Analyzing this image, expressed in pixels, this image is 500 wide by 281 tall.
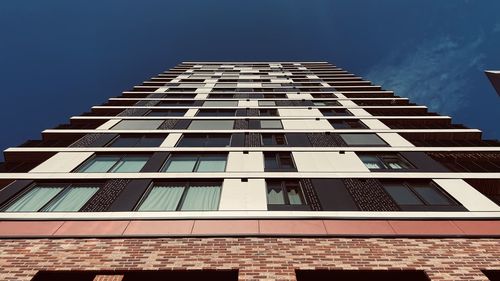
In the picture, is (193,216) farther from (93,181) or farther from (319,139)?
(319,139)

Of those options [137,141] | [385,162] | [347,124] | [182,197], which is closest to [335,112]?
[347,124]

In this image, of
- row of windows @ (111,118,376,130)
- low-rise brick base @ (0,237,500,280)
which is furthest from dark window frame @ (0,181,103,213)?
row of windows @ (111,118,376,130)

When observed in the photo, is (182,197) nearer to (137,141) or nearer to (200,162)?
(200,162)

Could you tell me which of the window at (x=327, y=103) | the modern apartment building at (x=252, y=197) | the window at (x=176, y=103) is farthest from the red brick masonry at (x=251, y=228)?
the window at (x=176, y=103)

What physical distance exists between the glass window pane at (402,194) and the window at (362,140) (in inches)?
162

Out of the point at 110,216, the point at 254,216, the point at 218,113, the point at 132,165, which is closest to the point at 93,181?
the point at 132,165

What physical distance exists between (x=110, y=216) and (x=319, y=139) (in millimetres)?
10549

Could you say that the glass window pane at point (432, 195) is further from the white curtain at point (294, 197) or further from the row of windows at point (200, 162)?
the white curtain at point (294, 197)

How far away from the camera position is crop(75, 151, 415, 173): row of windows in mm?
13633

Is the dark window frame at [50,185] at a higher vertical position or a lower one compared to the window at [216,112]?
lower

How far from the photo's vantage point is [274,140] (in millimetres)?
16609

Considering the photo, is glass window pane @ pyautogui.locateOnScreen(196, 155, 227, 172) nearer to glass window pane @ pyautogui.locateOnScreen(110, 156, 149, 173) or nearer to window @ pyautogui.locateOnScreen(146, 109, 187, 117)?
glass window pane @ pyautogui.locateOnScreen(110, 156, 149, 173)

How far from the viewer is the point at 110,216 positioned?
974cm

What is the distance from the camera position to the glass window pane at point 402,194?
10.8 m
